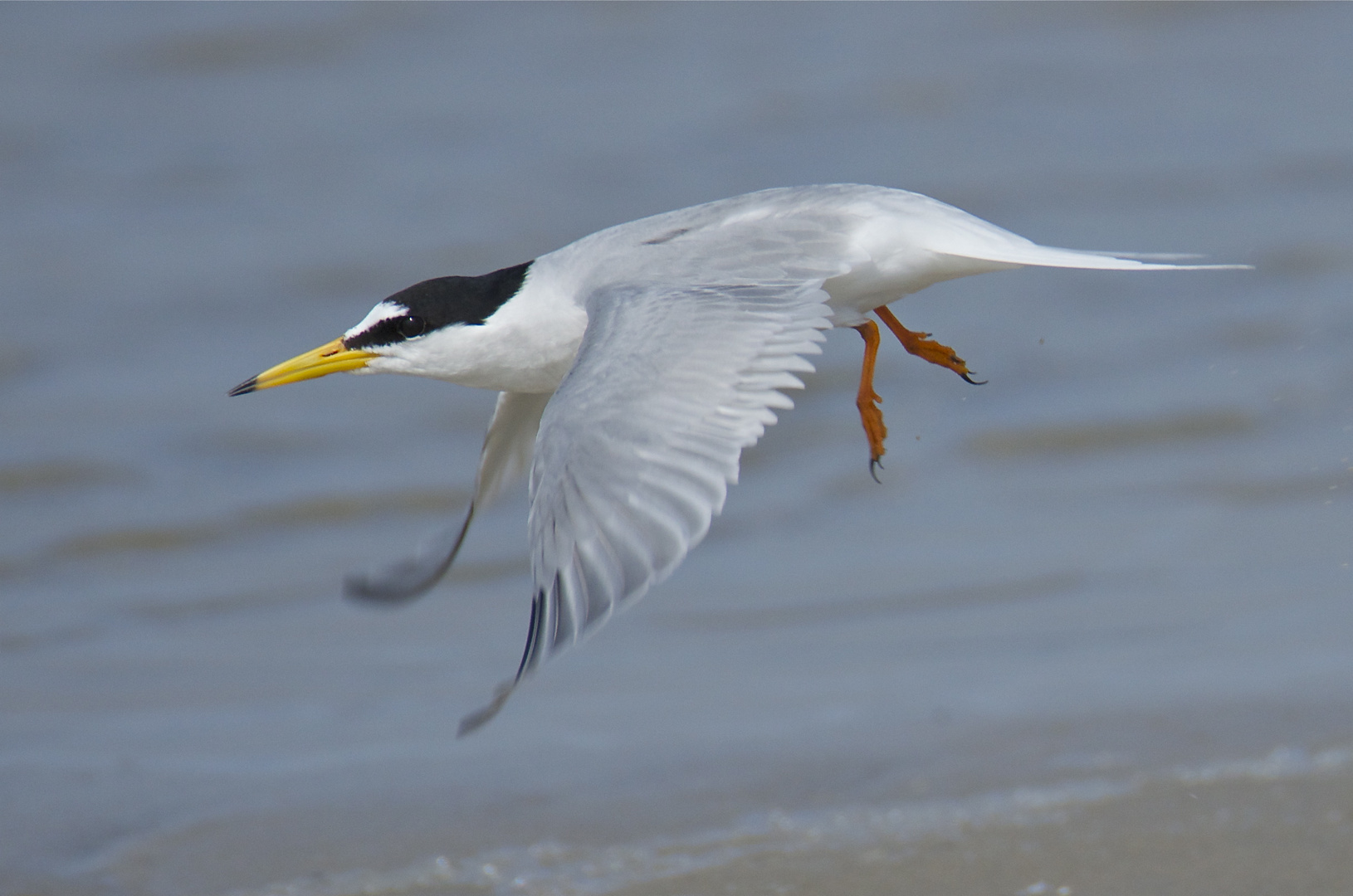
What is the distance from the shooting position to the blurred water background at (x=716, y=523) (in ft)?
15.9

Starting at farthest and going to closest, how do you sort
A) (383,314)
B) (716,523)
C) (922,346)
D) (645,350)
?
(716,523) < (922,346) < (383,314) < (645,350)

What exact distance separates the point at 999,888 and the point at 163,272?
8.20 meters

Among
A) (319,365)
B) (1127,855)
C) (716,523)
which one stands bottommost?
(716,523)

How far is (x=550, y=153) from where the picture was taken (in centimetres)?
1212

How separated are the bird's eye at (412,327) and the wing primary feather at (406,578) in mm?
620

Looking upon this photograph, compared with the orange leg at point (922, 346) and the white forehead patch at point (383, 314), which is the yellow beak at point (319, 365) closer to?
the white forehead patch at point (383, 314)

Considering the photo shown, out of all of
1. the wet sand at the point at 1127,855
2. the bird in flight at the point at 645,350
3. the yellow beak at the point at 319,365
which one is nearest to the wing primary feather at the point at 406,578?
the bird in flight at the point at 645,350

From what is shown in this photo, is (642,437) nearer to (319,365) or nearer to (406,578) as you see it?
(319,365)

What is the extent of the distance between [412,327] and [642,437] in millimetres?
1097

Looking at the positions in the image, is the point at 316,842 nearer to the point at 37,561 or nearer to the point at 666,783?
the point at 666,783

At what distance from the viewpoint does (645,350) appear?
10.8 ft

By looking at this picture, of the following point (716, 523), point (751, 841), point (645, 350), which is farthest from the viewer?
point (716, 523)

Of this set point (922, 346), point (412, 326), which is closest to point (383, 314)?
point (412, 326)

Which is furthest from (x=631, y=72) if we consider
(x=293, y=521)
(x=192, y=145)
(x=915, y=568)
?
(x=915, y=568)
